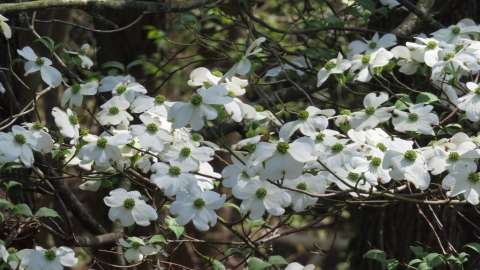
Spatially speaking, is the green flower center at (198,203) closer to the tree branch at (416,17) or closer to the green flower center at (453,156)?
the green flower center at (453,156)

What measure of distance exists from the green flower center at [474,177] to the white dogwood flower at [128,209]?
654 mm

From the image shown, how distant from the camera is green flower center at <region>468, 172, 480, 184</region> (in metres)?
1.70

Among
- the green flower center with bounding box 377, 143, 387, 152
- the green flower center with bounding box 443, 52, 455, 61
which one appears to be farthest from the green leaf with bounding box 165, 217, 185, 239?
the green flower center with bounding box 443, 52, 455, 61

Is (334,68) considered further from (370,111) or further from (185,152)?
(185,152)

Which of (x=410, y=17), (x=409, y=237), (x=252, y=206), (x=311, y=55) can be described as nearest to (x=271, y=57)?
(x=311, y=55)

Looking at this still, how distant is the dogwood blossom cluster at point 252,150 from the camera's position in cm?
170

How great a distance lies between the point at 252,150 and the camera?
1.73 meters

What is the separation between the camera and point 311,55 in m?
2.52

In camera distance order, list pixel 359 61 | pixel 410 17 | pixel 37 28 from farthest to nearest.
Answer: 1. pixel 37 28
2. pixel 410 17
3. pixel 359 61

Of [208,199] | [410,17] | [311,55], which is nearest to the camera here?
[208,199]

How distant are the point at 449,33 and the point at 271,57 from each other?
600 millimetres

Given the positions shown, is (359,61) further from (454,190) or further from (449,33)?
(454,190)

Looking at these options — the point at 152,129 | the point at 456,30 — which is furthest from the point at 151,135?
the point at 456,30

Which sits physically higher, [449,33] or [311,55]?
[449,33]
